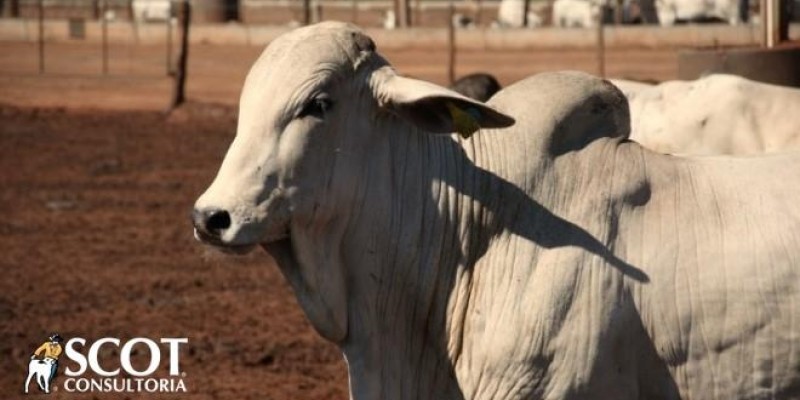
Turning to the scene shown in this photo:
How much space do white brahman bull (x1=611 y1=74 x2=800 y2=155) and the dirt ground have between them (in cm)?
192

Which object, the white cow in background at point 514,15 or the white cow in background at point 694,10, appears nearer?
the white cow in background at point 694,10

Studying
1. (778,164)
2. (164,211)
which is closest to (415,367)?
(778,164)

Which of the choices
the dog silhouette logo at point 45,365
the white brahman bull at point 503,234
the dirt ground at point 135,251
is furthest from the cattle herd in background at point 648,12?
the white brahman bull at point 503,234

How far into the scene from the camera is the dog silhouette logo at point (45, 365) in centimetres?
850

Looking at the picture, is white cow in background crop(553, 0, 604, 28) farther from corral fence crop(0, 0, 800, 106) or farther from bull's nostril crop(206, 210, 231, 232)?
bull's nostril crop(206, 210, 231, 232)

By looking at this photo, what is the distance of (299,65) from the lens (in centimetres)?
445

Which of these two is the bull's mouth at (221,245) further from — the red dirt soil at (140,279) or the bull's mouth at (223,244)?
the red dirt soil at (140,279)

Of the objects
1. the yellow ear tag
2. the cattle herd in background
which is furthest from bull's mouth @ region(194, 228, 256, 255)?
the cattle herd in background

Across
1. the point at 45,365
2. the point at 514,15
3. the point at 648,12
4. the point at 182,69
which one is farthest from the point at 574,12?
the point at 45,365

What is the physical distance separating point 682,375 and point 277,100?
118 cm

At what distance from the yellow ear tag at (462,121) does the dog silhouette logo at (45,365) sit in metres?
4.49

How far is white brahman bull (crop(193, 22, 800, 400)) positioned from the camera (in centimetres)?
438

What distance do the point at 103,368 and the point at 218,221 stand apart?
4.81 m

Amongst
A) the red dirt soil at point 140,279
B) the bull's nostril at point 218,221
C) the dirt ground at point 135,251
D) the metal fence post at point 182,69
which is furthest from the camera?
the metal fence post at point 182,69
